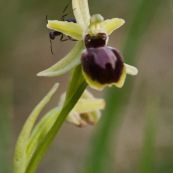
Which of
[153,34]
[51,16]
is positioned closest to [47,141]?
[51,16]

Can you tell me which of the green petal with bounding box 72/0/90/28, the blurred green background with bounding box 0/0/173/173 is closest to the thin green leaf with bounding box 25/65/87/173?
the green petal with bounding box 72/0/90/28

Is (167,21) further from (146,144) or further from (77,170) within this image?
(146,144)

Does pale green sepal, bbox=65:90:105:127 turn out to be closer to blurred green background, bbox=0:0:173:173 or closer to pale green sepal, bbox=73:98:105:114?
pale green sepal, bbox=73:98:105:114

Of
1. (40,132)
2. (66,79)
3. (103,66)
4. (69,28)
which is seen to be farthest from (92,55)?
(66,79)

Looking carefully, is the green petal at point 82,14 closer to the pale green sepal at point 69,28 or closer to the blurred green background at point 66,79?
the pale green sepal at point 69,28

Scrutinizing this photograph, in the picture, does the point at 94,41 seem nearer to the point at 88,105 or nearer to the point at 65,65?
the point at 65,65

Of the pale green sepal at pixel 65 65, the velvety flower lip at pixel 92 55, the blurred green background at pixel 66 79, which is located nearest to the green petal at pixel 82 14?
the velvety flower lip at pixel 92 55
